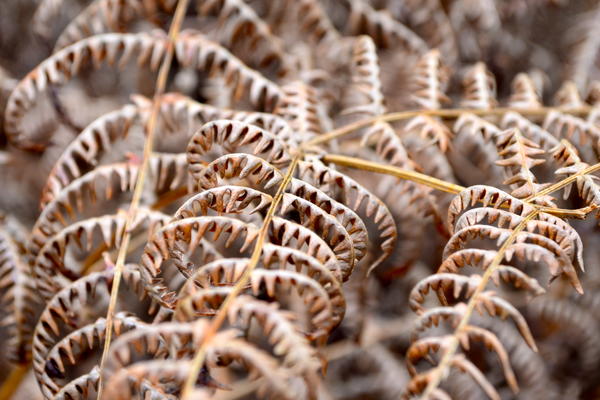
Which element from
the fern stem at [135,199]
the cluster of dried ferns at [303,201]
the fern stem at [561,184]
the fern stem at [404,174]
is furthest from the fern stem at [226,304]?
the fern stem at [561,184]

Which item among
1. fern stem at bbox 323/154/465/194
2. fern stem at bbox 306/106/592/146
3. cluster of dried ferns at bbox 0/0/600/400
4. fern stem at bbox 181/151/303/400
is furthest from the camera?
fern stem at bbox 306/106/592/146

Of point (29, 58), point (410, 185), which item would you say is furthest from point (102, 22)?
point (410, 185)

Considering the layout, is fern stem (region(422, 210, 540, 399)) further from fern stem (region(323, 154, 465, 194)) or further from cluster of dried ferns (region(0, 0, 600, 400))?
fern stem (region(323, 154, 465, 194))

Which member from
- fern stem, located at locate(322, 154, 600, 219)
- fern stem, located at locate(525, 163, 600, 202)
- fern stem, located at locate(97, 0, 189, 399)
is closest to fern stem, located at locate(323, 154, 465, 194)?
fern stem, located at locate(322, 154, 600, 219)

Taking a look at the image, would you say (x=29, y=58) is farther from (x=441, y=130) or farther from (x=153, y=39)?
(x=441, y=130)

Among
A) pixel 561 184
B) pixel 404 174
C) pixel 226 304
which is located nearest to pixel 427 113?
pixel 404 174

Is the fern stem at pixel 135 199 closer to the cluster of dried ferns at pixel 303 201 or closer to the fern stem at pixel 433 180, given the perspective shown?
the cluster of dried ferns at pixel 303 201

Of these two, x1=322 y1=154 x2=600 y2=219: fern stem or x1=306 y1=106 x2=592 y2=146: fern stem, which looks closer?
x1=322 y1=154 x2=600 y2=219: fern stem

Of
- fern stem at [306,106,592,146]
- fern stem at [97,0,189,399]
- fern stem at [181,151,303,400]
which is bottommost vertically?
fern stem at [97,0,189,399]
